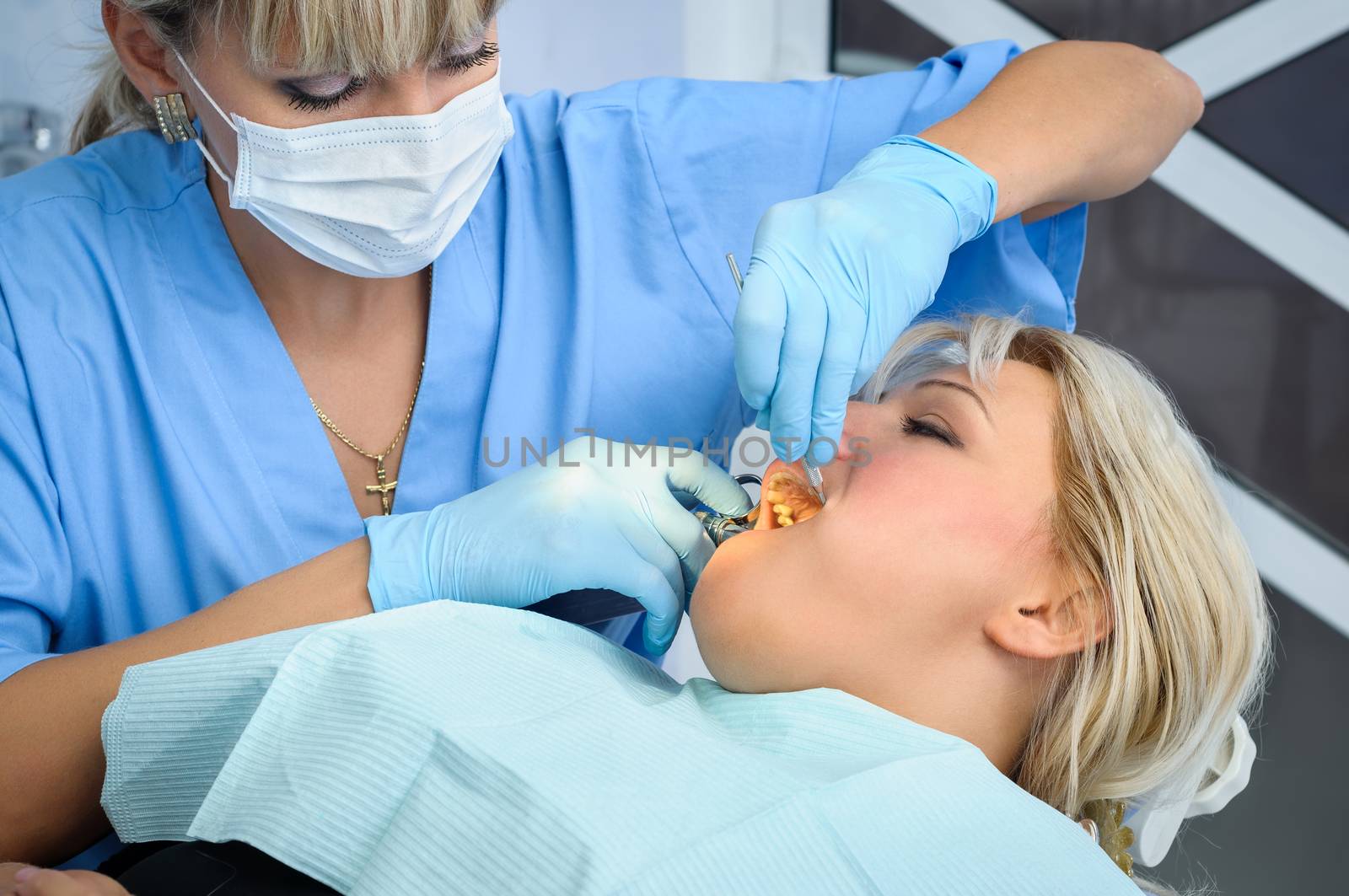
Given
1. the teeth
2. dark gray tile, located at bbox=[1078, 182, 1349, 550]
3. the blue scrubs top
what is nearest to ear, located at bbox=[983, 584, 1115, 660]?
the teeth

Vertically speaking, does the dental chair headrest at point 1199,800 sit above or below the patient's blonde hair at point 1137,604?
below

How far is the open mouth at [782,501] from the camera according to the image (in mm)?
1235

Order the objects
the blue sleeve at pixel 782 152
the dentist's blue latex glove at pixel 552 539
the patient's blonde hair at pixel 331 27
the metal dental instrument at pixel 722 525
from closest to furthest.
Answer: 1. the patient's blonde hair at pixel 331 27
2. the dentist's blue latex glove at pixel 552 539
3. the metal dental instrument at pixel 722 525
4. the blue sleeve at pixel 782 152

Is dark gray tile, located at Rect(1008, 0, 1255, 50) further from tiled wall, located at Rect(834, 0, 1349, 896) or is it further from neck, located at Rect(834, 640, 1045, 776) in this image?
neck, located at Rect(834, 640, 1045, 776)

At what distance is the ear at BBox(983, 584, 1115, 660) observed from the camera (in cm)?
107

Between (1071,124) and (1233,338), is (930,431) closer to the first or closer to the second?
(1071,124)

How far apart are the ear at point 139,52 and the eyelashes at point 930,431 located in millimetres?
876

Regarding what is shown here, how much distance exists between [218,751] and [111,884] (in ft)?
0.55

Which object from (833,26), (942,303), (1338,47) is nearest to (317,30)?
(942,303)

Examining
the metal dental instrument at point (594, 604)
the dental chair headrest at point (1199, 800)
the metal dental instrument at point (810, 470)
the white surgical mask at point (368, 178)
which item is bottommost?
the dental chair headrest at point (1199, 800)

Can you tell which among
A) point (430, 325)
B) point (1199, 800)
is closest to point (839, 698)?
point (1199, 800)

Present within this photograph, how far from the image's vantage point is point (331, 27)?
998 millimetres

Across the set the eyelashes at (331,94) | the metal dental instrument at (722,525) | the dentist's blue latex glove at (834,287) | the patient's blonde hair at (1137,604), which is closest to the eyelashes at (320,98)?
the eyelashes at (331,94)

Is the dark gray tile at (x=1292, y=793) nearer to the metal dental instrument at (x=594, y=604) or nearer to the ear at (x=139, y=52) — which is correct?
the metal dental instrument at (x=594, y=604)
